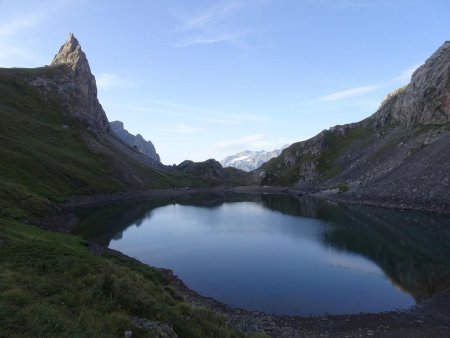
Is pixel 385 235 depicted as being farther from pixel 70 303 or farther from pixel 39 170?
pixel 39 170

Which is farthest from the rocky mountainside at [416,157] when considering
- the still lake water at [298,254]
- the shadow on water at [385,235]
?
the still lake water at [298,254]

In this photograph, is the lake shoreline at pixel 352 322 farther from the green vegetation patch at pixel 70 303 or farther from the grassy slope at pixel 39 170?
the grassy slope at pixel 39 170

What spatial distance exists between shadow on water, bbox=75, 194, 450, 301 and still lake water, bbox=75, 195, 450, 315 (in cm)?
18

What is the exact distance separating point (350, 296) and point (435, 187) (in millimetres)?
84313

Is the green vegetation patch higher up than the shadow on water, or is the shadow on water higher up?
the green vegetation patch

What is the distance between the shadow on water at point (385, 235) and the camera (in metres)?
59.1

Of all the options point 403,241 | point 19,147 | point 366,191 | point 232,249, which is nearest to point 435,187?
point 366,191

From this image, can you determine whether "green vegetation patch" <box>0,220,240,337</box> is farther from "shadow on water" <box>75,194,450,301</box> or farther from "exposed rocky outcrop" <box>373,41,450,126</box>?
"exposed rocky outcrop" <box>373,41,450,126</box>

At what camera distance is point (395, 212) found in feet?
394

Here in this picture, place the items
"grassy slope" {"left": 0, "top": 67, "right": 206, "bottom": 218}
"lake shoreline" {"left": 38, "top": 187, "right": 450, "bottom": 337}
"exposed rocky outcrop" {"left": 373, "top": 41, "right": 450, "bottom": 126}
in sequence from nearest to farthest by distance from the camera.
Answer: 1. "lake shoreline" {"left": 38, "top": 187, "right": 450, "bottom": 337}
2. "grassy slope" {"left": 0, "top": 67, "right": 206, "bottom": 218}
3. "exposed rocky outcrop" {"left": 373, "top": 41, "right": 450, "bottom": 126}

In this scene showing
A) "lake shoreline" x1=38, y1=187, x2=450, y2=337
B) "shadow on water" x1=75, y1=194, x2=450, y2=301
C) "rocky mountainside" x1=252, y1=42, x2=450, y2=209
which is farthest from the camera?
"rocky mountainside" x1=252, y1=42, x2=450, y2=209

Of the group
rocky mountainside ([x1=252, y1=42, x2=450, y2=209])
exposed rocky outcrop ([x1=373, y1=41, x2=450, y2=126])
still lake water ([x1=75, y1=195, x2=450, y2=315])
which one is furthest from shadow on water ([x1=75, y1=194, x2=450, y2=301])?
exposed rocky outcrop ([x1=373, y1=41, x2=450, y2=126])

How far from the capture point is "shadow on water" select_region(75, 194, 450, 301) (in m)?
59.1

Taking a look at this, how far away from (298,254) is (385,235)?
27.7 m
